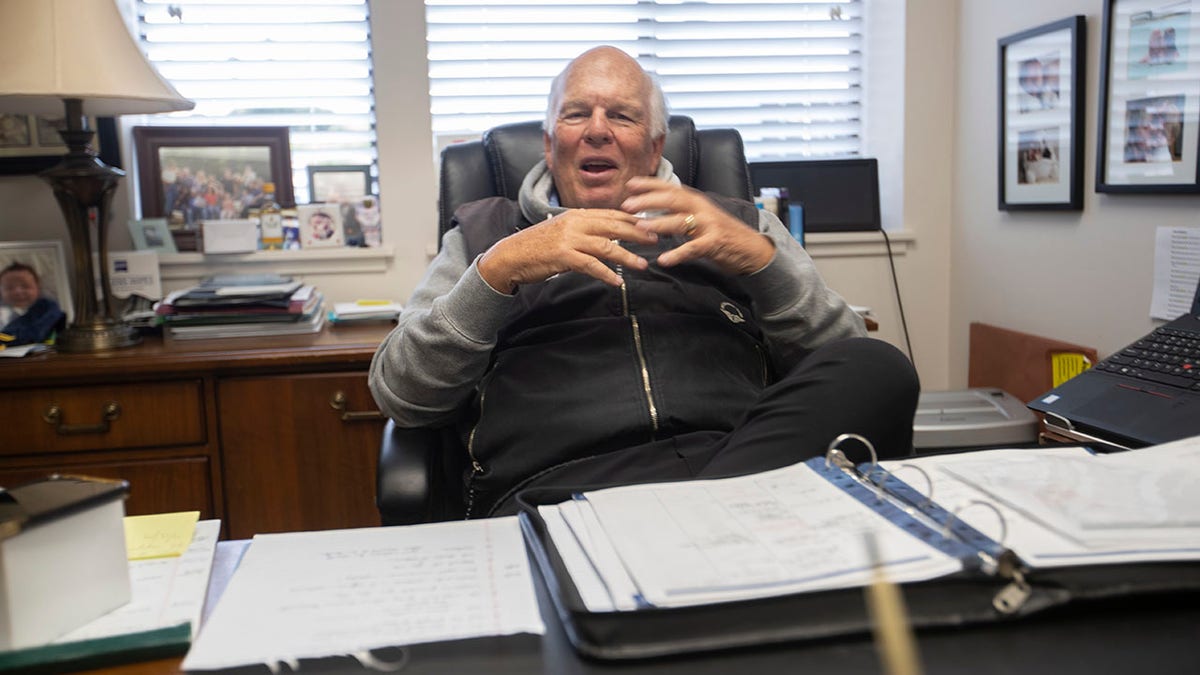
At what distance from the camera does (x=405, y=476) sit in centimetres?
116

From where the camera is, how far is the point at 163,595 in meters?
0.70

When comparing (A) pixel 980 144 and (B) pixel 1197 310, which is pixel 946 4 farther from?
(B) pixel 1197 310

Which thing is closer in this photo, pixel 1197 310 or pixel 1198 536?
pixel 1198 536

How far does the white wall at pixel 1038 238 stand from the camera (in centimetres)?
187

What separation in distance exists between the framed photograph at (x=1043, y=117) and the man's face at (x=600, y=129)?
976 millimetres

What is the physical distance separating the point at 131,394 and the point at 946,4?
2207 millimetres

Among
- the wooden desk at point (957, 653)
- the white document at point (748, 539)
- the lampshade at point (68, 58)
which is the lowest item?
the wooden desk at point (957, 653)

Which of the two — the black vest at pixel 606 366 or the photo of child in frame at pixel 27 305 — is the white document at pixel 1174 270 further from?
the photo of child in frame at pixel 27 305

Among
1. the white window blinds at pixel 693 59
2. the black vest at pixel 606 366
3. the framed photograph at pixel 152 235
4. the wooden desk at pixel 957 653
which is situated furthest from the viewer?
the white window blinds at pixel 693 59

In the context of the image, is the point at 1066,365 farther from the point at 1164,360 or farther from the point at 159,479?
the point at 159,479

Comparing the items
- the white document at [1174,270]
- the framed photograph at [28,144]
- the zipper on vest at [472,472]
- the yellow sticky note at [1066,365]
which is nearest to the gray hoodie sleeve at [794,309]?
the zipper on vest at [472,472]

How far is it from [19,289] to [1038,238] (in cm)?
227

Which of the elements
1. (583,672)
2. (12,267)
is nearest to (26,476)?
(12,267)

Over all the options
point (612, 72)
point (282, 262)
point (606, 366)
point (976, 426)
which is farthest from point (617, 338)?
point (282, 262)
